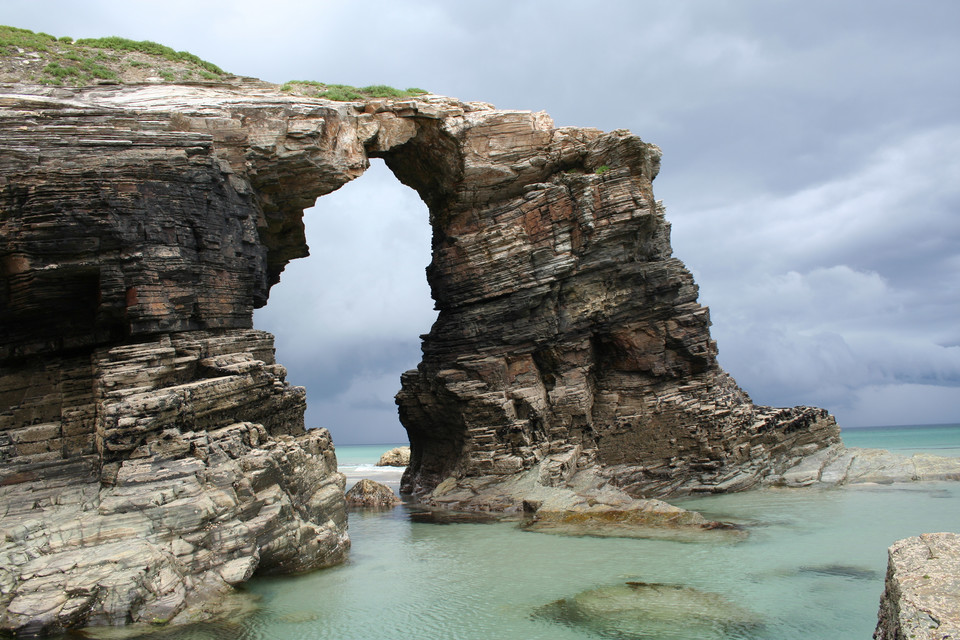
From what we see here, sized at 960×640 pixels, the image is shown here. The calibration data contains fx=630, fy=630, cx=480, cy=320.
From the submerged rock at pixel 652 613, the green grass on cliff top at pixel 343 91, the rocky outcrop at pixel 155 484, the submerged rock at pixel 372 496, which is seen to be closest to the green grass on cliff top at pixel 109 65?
the green grass on cliff top at pixel 343 91

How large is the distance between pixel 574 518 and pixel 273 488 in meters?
9.69

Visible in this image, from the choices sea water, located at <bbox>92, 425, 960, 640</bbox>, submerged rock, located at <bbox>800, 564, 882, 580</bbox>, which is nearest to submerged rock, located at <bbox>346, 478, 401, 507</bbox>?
sea water, located at <bbox>92, 425, 960, 640</bbox>

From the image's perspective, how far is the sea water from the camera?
11125 mm

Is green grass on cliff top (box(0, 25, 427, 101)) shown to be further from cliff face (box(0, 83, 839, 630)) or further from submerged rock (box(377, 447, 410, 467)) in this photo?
submerged rock (box(377, 447, 410, 467))

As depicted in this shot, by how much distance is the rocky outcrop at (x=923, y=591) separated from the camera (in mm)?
5906

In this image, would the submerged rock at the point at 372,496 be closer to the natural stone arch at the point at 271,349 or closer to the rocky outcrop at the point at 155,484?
the natural stone arch at the point at 271,349

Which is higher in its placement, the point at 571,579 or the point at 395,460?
the point at 571,579

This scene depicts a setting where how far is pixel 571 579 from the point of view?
14.1 meters

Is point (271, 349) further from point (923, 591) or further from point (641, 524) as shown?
point (923, 591)

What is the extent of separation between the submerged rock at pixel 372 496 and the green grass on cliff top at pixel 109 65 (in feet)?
54.5

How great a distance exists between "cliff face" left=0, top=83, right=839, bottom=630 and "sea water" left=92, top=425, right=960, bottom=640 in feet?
5.78

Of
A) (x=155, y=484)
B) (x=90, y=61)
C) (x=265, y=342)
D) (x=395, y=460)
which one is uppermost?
(x=90, y=61)

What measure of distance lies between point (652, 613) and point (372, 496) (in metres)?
18.3

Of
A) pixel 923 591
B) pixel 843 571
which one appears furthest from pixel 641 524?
pixel 923 591
